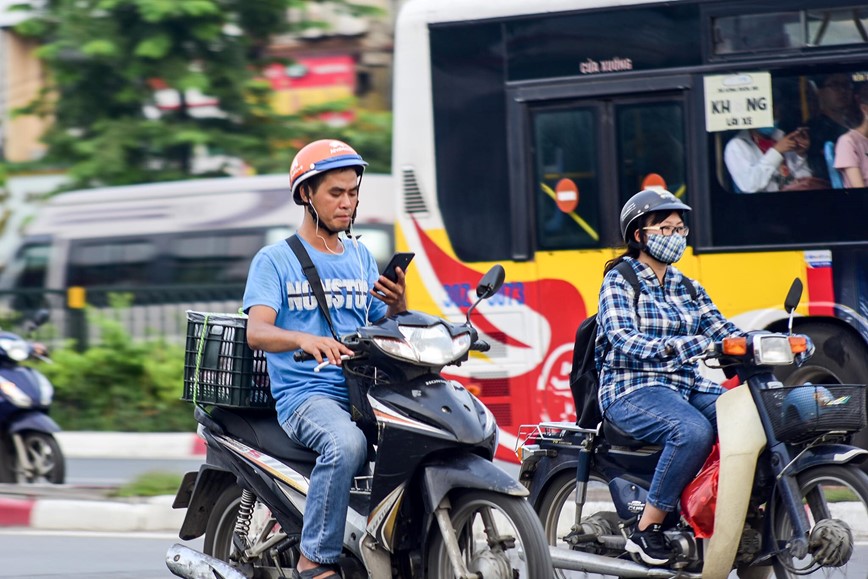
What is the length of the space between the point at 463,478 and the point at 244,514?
1177 millimetres

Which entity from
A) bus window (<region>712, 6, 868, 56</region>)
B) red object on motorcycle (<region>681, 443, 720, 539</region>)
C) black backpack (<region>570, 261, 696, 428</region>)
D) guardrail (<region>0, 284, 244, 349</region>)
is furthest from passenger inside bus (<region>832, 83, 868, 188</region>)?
guardrail (<region>0, 284, 244, 349</region>)

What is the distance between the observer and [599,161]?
9.48 metres

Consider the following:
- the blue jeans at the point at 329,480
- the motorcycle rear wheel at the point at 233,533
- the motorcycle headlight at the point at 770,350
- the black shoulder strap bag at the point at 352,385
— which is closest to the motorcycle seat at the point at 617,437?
the motorcycle headlight at the point at 770,350

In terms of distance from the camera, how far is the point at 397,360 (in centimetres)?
485

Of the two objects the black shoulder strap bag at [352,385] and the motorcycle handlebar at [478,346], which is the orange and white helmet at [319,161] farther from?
the motorcycle handlebar at [478,346]

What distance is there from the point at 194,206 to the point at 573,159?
7.44 meters

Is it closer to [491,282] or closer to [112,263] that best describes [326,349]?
[491,282]

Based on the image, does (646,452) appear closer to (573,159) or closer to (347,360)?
(347,360)

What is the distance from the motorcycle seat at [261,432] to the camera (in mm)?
5254

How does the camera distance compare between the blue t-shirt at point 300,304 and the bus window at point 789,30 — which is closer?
the blue t-shirt at point 300,304

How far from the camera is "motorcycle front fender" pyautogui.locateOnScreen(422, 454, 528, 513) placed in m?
4.63

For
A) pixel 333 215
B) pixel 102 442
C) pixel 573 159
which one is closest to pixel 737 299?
pixel 573 159

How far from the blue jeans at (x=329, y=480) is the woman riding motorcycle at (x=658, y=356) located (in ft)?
3.76

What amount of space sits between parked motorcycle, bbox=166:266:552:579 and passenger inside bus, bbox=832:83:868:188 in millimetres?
4367
